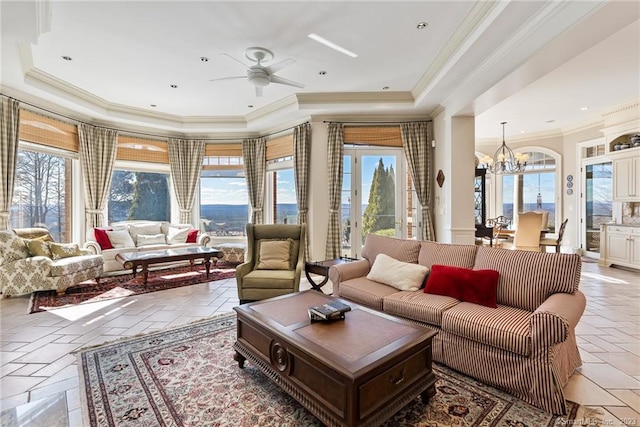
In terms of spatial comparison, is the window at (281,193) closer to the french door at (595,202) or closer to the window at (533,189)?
the window at (533,189)

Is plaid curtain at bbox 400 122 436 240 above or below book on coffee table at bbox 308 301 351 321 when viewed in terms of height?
above

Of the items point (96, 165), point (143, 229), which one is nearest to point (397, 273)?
point (143, 229)

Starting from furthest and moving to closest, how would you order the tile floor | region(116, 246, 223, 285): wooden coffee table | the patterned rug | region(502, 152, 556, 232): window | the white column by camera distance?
region(502, 152, 556, 232): window
the white column
region(116, 246, 223, 285): wooden coffee table
the patterned rug
the tile floor

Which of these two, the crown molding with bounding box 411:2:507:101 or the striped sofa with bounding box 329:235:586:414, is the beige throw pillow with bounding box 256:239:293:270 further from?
the crown molding with bounding box 411:2:507:101

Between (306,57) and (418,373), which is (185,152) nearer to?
(306,57)

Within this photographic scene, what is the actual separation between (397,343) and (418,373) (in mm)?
290

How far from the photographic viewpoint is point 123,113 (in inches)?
219

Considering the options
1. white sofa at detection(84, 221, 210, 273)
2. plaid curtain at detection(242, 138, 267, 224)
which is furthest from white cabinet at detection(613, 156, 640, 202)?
white sofa at detection(84, 221, 210, 273)

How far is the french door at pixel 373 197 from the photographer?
5531mm

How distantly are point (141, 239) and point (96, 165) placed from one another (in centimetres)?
164

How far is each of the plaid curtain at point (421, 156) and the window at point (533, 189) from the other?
4.33 metres

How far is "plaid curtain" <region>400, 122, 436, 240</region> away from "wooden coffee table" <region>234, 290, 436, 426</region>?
3.51 meters

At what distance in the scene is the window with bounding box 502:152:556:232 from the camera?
7.67 meters

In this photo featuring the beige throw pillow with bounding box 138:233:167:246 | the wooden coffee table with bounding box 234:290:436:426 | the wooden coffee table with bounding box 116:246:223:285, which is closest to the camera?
the wooden coffee table with bounding box 234:290:436:426
